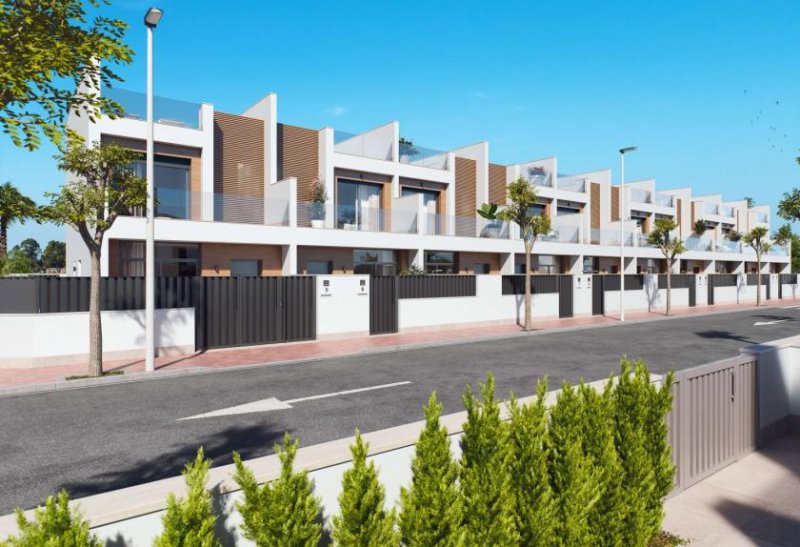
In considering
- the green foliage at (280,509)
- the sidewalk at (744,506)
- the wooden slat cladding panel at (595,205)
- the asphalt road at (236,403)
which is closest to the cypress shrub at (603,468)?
the sidewalk at (744,506)

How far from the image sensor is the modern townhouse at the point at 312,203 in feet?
62.6

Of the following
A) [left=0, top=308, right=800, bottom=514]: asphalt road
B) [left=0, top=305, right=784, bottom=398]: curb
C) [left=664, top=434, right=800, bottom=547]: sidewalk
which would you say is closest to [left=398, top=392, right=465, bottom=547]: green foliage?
[left=664, top=434, right=800, bottom=547]: sidewalk

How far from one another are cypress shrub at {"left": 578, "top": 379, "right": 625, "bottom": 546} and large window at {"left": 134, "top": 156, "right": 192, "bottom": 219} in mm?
17617

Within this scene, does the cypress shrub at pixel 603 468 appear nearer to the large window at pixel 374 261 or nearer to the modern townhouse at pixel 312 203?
the modern townhouse at pixel 312 203

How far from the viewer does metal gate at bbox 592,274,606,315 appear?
1217 inches

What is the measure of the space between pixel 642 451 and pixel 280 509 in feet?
11.6

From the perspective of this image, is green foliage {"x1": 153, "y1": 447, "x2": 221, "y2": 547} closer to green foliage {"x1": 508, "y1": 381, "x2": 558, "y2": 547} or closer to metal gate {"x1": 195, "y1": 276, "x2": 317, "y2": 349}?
green foliage {"x1": 508, "y1": 381, "x2": 558, "y2": 547}

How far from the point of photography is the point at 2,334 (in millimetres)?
13461

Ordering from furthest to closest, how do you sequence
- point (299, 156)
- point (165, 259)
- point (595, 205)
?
point (595, 205)
point (299, 156)
point (165, 259)

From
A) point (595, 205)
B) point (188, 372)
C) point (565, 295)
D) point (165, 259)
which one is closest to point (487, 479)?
point (188, 372)

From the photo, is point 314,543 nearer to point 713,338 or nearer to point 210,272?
point 210,272

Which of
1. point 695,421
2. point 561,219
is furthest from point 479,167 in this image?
point 695,421

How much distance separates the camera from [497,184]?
33.5m

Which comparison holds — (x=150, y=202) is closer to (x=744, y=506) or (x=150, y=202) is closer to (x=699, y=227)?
(x=744, y=506)
